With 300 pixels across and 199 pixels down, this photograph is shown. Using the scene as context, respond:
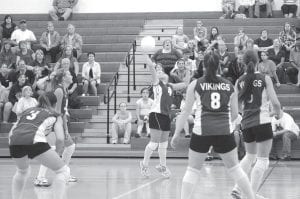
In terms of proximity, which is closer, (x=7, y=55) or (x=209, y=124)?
(x=209, y=124)

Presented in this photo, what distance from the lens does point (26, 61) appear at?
19.4 m

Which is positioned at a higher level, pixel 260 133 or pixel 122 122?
pixel 260 133

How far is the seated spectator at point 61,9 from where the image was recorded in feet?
77.2

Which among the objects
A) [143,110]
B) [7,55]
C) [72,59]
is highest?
[7,55]

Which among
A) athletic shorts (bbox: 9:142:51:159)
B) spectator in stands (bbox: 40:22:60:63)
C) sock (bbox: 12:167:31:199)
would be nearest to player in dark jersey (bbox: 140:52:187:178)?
sock (bbox: 12:167:31:199)

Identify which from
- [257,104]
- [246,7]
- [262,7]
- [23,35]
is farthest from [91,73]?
[257,104]

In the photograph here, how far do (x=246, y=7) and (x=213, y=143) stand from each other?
628 inches

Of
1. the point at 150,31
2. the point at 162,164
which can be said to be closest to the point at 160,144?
the point at 162,164

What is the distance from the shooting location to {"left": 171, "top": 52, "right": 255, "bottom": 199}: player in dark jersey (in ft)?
23.3

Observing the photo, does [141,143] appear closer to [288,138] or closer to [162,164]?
[288,138]

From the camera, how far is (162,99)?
37.8 feet

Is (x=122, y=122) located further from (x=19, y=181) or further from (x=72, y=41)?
(x=19, y=181)

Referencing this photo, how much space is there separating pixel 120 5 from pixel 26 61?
18.8 ft

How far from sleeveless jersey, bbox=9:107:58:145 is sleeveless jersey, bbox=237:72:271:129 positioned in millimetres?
2548
